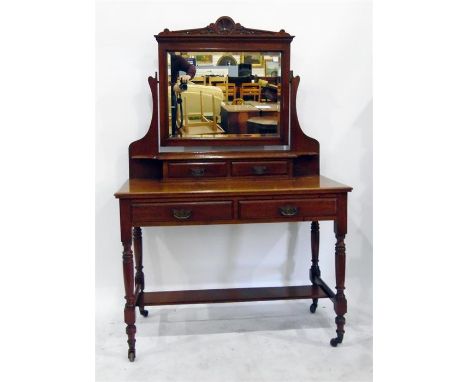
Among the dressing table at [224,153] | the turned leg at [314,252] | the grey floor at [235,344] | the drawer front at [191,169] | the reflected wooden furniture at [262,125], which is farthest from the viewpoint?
the turned leg at [314,252]

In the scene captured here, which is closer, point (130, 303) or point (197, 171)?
point (130, 303)

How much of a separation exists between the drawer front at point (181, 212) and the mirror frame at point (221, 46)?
56 cm

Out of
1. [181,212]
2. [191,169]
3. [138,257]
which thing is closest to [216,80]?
[191,169]

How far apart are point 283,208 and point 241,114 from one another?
2.27 feet

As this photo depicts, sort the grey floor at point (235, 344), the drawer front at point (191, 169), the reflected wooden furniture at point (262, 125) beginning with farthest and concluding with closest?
the reflected wooden furniture at point (262, 125) → the drawer front at point (191, 169) → the grey floor at point (235, 344)

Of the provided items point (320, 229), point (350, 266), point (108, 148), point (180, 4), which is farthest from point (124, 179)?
point (350, 266)

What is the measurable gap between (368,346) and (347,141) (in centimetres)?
122

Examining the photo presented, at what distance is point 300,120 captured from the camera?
9.59 ft

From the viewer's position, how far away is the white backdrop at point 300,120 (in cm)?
277

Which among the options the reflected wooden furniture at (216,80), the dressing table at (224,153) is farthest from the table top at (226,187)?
the reflected wooden furniture at (216,80)

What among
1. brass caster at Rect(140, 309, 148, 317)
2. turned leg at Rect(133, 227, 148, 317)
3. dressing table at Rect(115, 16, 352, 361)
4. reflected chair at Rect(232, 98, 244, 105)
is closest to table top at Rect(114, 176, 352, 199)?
dressing table at Rect(115, 16, 352, 361)

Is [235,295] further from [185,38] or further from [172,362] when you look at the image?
[185,38]

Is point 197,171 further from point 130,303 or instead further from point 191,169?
point 130,303

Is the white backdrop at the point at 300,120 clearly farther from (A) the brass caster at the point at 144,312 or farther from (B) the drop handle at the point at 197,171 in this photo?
(B) the drop handle at the point at 197,171
